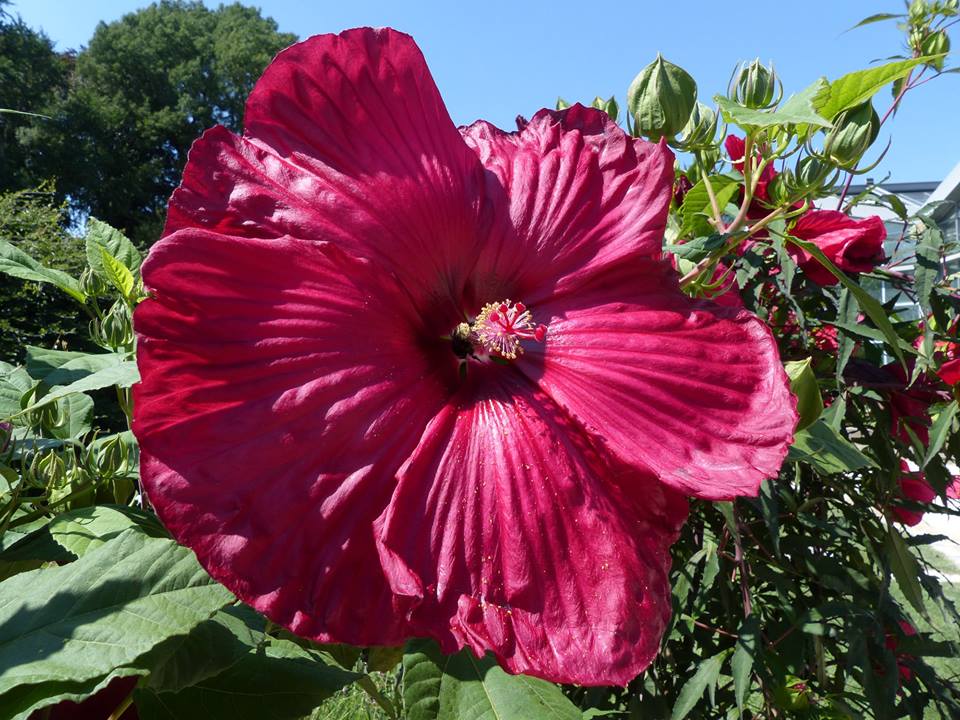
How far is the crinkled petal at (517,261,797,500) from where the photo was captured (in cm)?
41

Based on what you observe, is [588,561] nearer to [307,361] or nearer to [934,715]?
[307,361]

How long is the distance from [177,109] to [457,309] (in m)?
17.4

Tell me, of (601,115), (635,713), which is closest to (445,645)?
(601,115)

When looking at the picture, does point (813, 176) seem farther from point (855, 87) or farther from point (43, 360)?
point (43, 360)

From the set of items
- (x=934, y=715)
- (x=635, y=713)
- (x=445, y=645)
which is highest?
(x=445, y=645)

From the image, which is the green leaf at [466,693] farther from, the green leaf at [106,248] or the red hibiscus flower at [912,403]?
the red hibiscus flower at [912,403]

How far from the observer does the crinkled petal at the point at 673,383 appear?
0.41 m

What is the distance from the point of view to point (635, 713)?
3.34 ft

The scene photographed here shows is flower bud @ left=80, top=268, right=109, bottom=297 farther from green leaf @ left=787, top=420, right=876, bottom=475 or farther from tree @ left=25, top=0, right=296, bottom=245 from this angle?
tree @ left=25, top=0, right=296, bottom=245

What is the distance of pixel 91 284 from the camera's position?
27.5 inches

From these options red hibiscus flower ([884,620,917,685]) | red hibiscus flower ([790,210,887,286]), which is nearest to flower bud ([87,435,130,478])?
red hibiscus flower ([790,210,887,286])

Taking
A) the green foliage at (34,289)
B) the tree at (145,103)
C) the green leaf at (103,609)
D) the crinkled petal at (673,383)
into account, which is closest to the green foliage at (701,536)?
the green leaf at (103,609)

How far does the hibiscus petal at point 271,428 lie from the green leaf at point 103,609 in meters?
0.05

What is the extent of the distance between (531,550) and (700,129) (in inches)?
18.7
